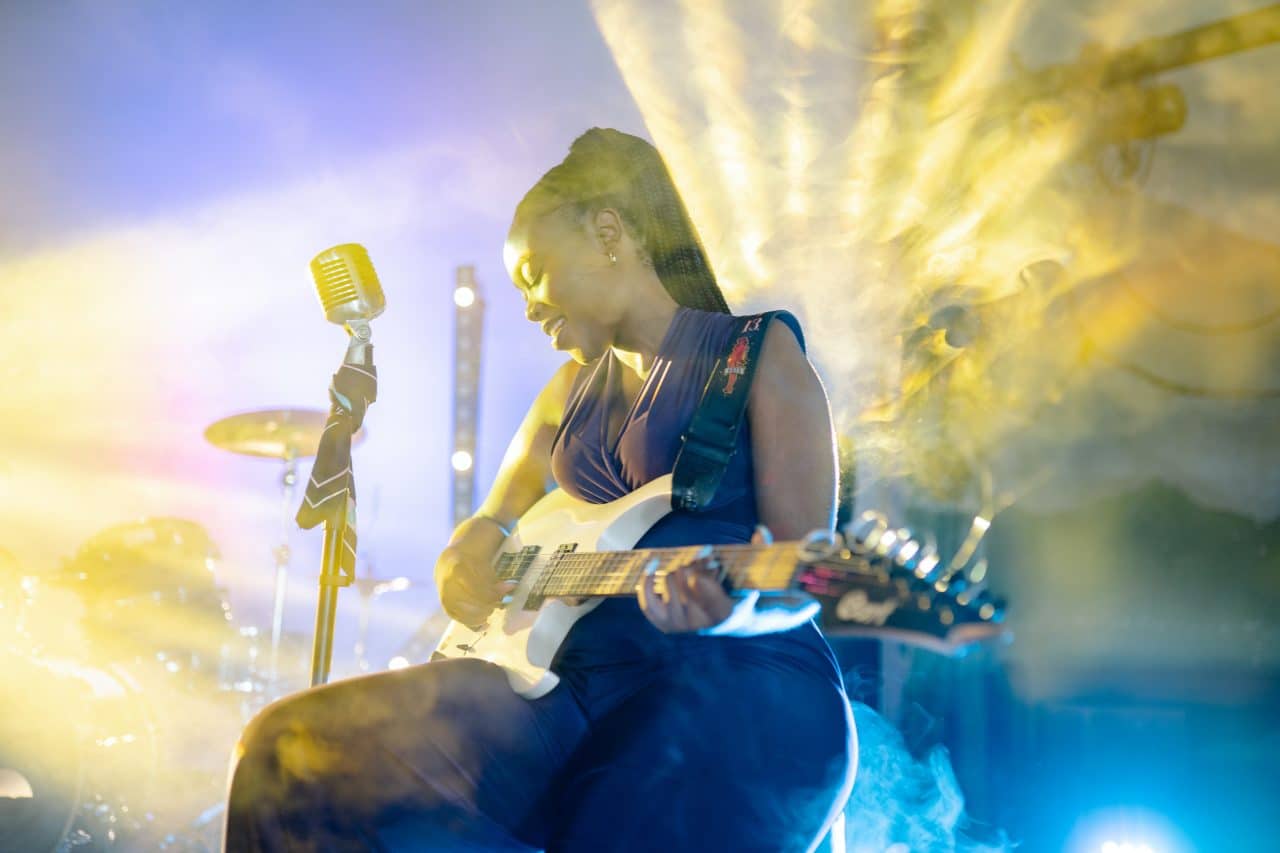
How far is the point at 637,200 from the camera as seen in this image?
2.03m

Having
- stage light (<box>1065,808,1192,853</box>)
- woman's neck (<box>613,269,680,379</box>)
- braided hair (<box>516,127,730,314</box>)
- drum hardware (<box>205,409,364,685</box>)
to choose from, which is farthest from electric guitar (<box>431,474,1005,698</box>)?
drum hardware (<box>205,409,364,685</box>)

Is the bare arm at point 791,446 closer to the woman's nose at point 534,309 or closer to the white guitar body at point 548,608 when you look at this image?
the white guitar body at point 548,608

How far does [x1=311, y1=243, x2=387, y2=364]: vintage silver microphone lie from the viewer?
7.39 ft

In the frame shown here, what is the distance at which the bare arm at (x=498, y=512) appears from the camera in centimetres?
194

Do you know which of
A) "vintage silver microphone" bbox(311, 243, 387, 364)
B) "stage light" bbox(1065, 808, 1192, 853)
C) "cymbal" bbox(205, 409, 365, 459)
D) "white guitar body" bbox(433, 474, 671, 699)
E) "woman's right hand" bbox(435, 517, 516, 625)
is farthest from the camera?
"cymbal" bbox(205, 409, 365, 459)

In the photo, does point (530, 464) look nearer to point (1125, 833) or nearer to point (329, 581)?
point (329, 581)

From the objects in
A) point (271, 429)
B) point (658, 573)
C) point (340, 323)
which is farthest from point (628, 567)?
point (271, 429)

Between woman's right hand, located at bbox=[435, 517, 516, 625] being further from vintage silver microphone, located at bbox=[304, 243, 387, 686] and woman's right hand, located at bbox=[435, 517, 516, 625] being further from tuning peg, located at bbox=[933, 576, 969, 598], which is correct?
tuning peg, located at bbox=[933, 576, 969, 598]

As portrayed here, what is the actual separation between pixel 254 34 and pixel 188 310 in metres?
2.06

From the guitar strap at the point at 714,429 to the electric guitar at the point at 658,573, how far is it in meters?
0.04

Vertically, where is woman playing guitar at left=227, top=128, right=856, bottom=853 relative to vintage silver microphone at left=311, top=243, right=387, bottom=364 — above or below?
below

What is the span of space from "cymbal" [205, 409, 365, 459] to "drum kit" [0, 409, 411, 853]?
11 mm

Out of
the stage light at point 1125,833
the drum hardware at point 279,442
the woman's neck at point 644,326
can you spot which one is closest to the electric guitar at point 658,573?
the woman's neck at point 644,326

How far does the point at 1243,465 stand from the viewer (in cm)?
399
